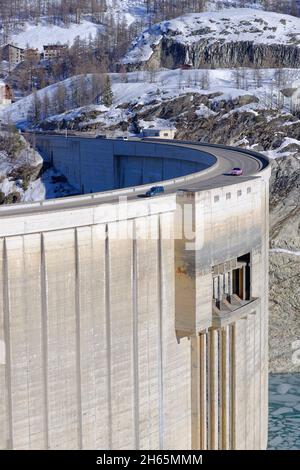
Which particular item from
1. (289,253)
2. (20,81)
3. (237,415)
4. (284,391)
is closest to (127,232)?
(237,415)

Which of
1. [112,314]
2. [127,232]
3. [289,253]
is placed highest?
[127,232]

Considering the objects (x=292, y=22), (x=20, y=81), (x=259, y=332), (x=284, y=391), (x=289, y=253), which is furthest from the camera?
(x=20, y=81)

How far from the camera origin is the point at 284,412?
46812 mm

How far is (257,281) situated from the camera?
35.3m

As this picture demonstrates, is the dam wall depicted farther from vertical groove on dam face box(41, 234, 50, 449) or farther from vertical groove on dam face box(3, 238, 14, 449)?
vertical groove on dam face box(3, 238, 14, 449)

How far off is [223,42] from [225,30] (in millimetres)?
3305

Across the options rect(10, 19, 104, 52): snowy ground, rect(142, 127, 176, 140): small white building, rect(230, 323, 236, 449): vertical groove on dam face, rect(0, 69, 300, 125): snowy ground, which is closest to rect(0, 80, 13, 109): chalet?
rect(0, 69, 300, 125): snowy ground

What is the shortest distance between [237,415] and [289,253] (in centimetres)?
2638

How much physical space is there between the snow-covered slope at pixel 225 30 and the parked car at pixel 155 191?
85.6 meters

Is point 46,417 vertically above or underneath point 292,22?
underneath

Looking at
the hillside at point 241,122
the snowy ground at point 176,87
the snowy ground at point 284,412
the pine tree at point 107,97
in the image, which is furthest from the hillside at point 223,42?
the snowy ground at point 284,412

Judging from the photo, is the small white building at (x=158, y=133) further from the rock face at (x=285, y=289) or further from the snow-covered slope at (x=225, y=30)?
the snow-covered slope at (x=225, y=30)

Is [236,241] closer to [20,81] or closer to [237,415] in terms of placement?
[237,415]

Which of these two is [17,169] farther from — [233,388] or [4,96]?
[233,388]
